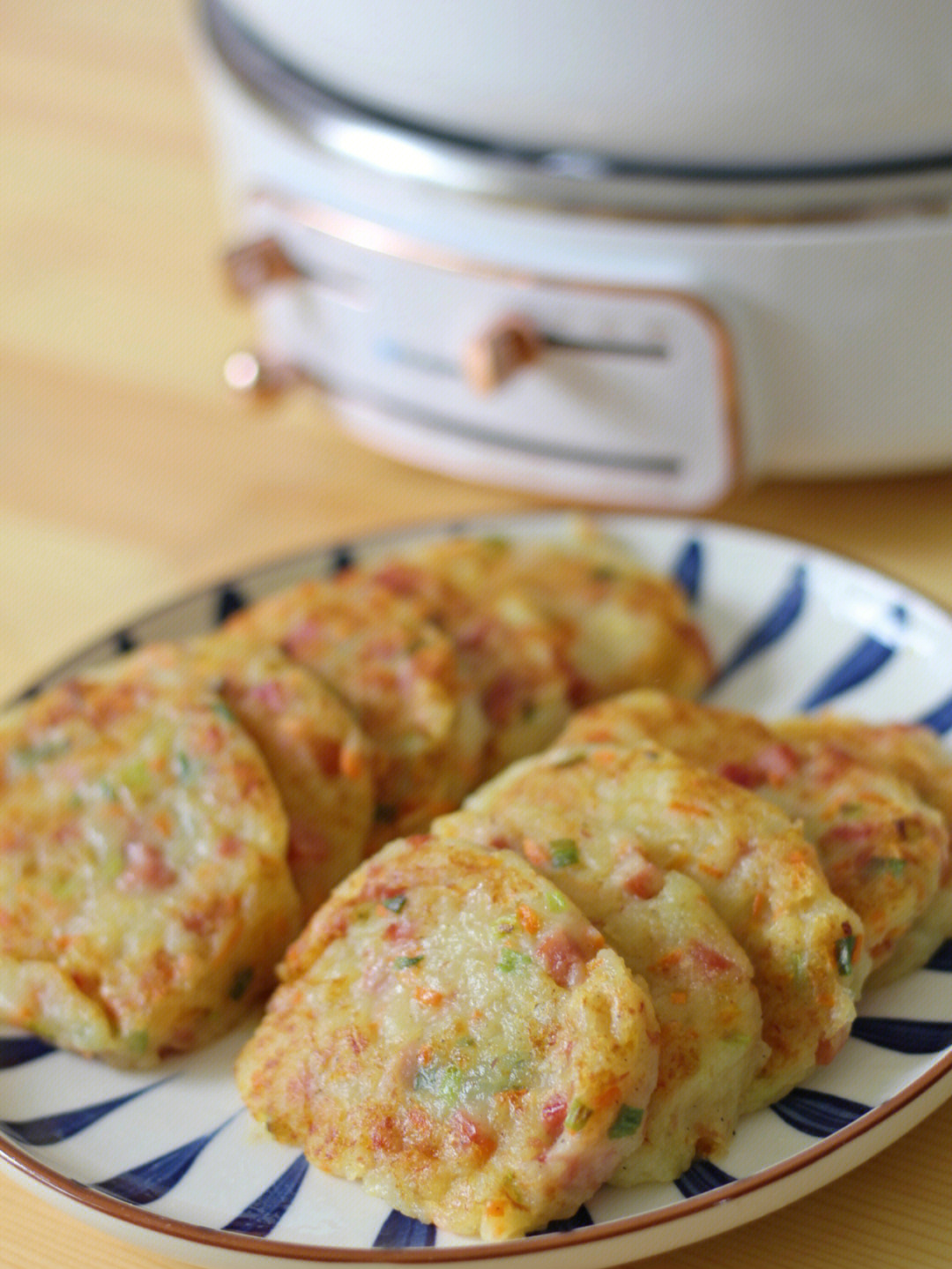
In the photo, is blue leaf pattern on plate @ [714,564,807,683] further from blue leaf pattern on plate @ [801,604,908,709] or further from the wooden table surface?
the wooden table surface

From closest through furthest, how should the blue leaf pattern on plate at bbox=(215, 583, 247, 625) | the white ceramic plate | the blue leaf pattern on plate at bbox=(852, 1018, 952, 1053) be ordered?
the white ceramic plate, the blue leaf pattern on plate at bbox=(852, 1018, 952, 1053), the blue leaf pattern on plate at bbox=(215, 583, 247, 625)

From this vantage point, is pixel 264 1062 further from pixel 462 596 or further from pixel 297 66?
pixel 297 66

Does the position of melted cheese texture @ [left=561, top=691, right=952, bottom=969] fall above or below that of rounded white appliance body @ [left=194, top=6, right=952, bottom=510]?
below

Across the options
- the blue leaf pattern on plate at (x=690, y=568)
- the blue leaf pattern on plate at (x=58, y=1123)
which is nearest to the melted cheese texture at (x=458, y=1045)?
the blue leaf pattern on plate at (x=58, y=1123)

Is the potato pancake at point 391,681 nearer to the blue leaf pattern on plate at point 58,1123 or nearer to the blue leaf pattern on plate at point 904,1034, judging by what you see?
the blue leaf pattern on plate at point 58,1123

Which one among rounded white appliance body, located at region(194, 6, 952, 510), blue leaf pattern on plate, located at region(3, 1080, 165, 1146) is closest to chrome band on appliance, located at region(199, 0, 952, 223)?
rounded white appliance body, located at region(194, 6, 952, 510)

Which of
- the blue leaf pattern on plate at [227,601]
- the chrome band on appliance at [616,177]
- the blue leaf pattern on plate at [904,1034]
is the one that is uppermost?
the chrome band on appliance at [616,177]
